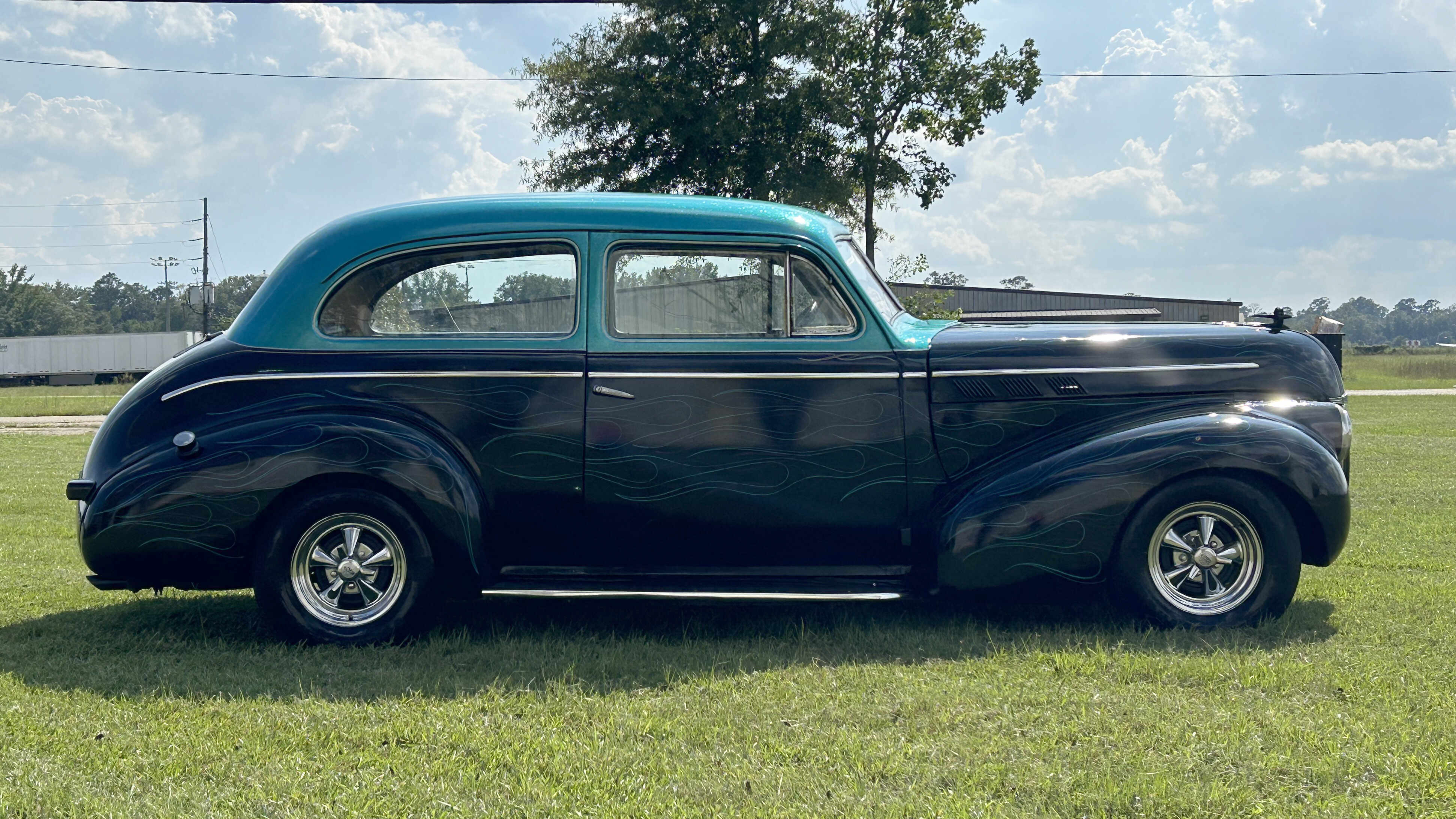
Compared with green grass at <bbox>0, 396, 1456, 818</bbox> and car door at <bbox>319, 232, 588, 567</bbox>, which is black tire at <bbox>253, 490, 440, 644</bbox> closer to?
green grass at <bbox>0, 396, 1456, 818</bbox>

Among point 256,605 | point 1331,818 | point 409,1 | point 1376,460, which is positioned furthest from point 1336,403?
point 409,1

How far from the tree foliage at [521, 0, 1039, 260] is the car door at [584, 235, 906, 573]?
15309 mm

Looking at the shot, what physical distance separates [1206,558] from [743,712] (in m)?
2.29

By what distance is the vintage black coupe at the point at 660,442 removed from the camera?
4641mm

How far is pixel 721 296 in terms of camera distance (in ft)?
16.2

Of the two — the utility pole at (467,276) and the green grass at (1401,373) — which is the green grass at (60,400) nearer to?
the utility pole at (467,276)

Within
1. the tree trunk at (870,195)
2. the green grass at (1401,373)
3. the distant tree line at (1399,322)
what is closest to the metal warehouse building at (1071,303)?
the green grass at (1401,373)

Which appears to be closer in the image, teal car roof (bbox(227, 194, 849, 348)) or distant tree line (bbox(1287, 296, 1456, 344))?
teal car roof (bbox(227, 194, 849, 348))

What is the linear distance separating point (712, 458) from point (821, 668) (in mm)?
1046

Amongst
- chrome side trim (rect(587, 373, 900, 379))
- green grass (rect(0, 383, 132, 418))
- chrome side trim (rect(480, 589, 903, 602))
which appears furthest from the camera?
green grass (rect(0, 383, 132, 418))

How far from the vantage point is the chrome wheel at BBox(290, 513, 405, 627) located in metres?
4.65

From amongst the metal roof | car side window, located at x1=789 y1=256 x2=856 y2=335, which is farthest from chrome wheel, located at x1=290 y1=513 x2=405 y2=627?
the metal roof

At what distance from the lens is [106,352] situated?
5150 centimetres

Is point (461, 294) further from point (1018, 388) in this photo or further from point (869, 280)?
point (1018, 388)
